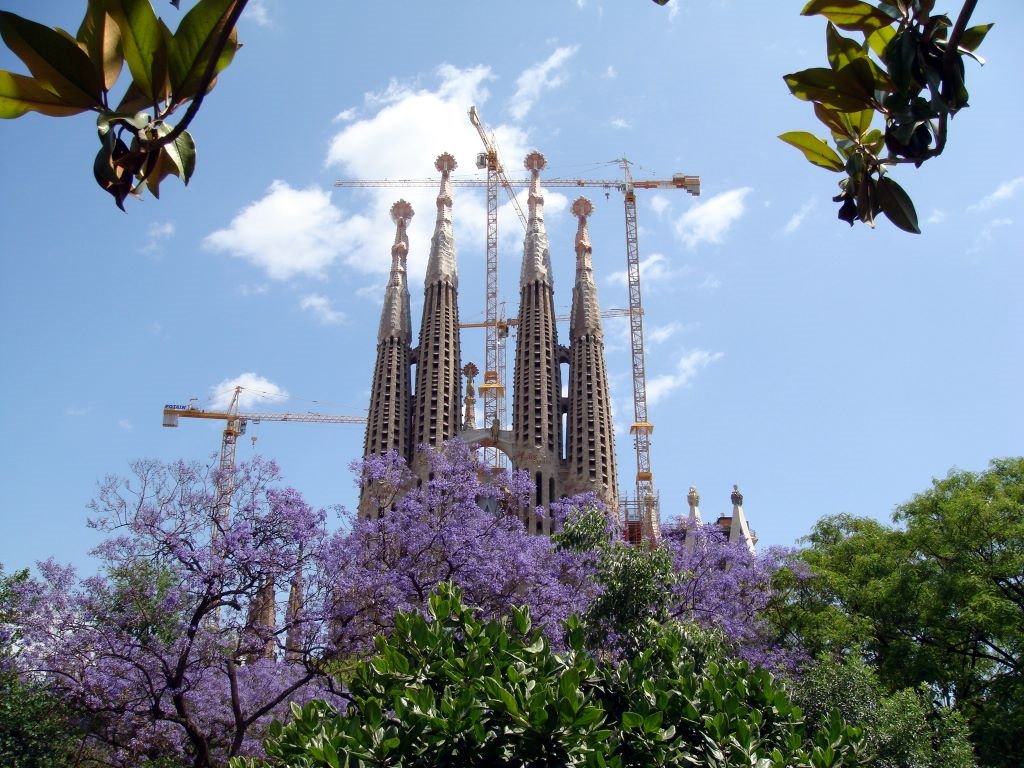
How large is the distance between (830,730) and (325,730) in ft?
14.4

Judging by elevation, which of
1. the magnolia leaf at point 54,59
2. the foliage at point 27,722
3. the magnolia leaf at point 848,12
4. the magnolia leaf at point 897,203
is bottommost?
the foliage at point 27,722

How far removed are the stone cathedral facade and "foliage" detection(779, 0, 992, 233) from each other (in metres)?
54.8

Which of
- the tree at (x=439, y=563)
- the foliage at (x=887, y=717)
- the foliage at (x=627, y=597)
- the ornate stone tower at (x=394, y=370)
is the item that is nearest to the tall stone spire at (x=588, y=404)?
the ornate stone tower at (x=394, y=370)

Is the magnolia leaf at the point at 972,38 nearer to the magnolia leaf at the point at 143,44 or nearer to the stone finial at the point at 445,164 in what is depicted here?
the magnolia leaf at the point at 143,44

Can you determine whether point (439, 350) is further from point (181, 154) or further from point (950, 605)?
point (181, 154)

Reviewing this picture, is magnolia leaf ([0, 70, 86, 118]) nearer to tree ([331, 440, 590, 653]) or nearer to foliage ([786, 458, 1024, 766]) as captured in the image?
tree ([331, 440, 590, 653])

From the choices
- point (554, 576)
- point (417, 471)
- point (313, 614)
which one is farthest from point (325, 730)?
point (417, 471)

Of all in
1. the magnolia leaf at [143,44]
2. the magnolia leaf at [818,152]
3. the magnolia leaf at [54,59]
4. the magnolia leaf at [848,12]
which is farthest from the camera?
the magnolia leaf at [818,152]

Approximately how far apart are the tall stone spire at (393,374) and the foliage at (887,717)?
43.6 meters

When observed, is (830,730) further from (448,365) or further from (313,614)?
(448,365)

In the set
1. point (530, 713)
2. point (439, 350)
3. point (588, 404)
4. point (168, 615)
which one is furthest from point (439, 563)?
point (439, 350)

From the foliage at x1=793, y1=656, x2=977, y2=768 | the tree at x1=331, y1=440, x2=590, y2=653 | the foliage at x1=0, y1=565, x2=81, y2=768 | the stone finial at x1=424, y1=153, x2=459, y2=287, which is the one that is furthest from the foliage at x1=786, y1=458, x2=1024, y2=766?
the stone finial at x1=424, y1=153, x2=459, y2=287

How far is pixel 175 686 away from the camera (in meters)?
15.3

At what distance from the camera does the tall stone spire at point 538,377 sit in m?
58.8
